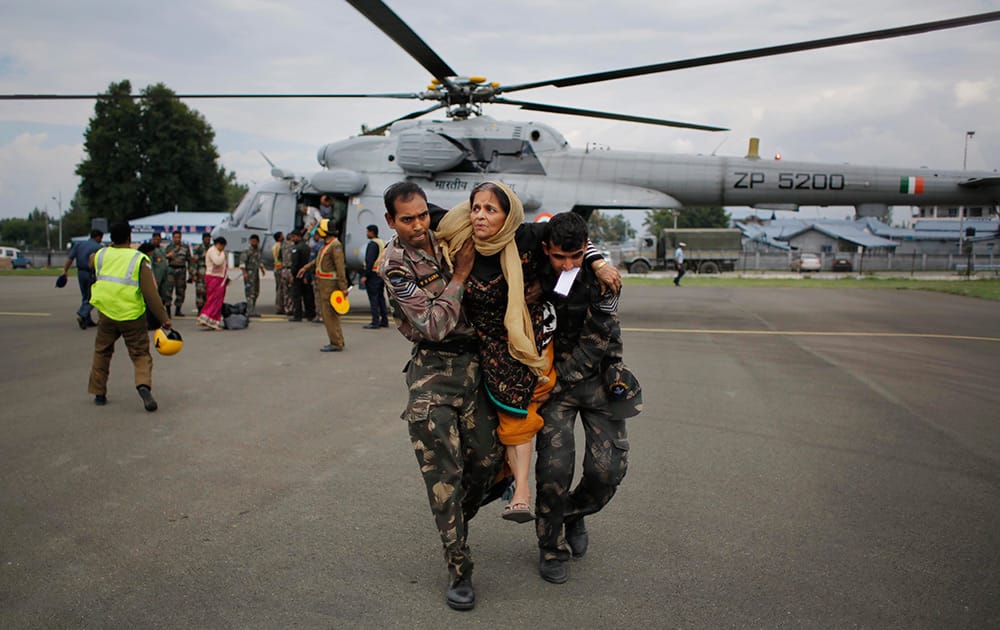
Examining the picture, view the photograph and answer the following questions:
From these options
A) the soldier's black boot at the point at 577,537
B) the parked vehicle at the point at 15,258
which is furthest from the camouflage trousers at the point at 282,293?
the parked vehicle at the point at 15,258

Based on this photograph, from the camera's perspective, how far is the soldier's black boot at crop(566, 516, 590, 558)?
3.56 meters

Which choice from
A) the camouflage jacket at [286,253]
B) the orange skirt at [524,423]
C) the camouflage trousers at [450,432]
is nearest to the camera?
the camouflage trousers at [450,432]

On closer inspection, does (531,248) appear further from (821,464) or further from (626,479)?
(821,464)

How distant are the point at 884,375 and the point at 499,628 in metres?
7.16

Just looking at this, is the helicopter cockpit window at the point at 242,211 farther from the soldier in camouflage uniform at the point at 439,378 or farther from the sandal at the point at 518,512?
the sandal at the point at 518,512

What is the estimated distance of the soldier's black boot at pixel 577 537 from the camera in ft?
11.7

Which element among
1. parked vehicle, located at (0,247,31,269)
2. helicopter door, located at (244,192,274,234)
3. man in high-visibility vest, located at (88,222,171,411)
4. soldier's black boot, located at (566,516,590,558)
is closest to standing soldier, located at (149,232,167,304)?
helicopter door, located at (244,192,274,234)

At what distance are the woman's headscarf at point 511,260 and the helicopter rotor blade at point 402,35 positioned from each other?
14.2ft

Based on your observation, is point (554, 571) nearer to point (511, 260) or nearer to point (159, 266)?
point (511, 260)

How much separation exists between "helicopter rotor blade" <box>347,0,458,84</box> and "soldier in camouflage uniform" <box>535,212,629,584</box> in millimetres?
4555

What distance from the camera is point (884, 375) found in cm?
836

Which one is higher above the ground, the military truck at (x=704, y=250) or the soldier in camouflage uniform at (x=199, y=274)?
the military truck at (x=704, y=250)

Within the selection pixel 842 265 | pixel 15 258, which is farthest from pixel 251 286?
pixel 842 265

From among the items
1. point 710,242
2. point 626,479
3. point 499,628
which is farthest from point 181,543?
point 710,242
